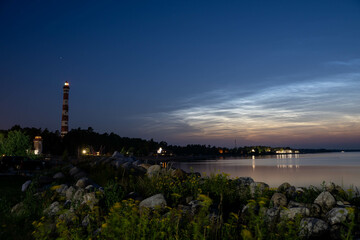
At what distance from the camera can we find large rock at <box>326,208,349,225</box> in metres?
6.70

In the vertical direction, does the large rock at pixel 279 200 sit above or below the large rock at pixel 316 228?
above

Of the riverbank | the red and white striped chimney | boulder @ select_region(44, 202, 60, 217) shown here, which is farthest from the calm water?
the red and white striped chimney

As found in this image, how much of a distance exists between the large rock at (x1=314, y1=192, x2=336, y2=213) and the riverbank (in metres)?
0.02

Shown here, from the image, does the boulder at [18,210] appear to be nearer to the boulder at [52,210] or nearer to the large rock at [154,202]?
the boulder at [52,210]

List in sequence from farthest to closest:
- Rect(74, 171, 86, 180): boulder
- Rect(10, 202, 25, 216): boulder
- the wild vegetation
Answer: the wild vegetation < Rect(74, 171, 86, 180): boulder < Rect(10, 202, 25, 216): boulder

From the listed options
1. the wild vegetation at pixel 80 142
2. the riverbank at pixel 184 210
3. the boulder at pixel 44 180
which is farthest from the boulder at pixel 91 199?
the wild vegetation at pixel 80 142

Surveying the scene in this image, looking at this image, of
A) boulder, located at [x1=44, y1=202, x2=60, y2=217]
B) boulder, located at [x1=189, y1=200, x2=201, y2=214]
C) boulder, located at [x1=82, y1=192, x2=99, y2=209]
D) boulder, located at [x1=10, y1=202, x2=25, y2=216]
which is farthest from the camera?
boulder, located at [x1=10, y1=202, x2=25, y2=216]

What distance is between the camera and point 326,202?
7.78 meters

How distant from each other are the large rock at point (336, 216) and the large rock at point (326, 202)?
0.66 metres

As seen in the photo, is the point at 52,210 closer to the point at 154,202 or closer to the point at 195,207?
the point at 154,202

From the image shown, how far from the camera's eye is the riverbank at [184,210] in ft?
18.9

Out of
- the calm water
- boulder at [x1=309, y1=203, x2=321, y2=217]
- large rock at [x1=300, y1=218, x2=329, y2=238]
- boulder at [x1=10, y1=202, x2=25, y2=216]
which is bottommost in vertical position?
the calm water

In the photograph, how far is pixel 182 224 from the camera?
6.52m

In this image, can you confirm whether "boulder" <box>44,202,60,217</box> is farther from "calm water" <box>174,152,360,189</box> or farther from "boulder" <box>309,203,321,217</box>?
"boulder" <box>309,203,321,217</box>
